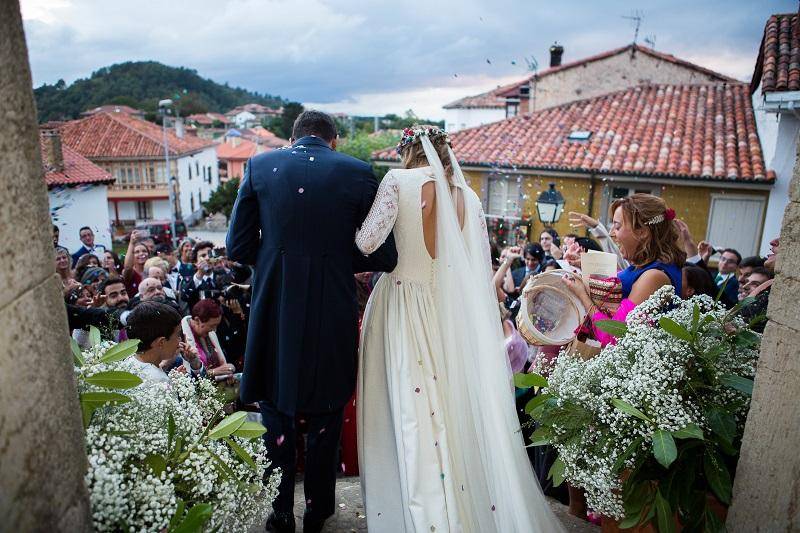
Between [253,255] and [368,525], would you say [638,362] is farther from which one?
[253,255]

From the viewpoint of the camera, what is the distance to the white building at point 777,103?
9109mm

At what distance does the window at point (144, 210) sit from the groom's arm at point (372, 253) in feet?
179

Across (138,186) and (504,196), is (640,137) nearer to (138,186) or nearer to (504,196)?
(504,196)

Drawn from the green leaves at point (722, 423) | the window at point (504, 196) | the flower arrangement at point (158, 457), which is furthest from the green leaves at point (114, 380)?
the window at point (504, 196)

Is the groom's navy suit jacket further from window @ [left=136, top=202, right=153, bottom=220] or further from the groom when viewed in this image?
window @ [left=136, top=202, right=153, bottom=220]

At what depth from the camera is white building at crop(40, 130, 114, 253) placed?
24.5 meters

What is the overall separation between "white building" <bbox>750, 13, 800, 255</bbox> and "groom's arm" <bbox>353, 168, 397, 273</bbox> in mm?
6374

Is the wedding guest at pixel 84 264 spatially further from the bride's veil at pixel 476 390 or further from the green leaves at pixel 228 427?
the green leaves at pixel 228 427

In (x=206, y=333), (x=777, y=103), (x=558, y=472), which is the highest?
(x=777, y=103)

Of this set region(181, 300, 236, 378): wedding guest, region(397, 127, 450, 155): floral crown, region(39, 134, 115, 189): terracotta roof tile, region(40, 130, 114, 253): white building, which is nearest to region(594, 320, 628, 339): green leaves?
→ region(397, 127, 450, 155): floral crown

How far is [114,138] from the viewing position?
46.5 metres

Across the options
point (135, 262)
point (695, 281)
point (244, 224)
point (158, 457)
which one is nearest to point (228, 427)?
point (158, 457)

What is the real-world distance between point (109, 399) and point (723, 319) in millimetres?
2264

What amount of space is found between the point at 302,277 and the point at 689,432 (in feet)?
5.96
